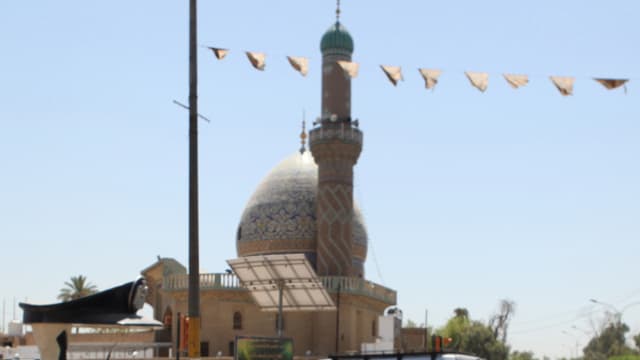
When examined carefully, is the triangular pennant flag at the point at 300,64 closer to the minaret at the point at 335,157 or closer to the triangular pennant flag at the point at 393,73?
the triangular pennant flag at the point at 393,73

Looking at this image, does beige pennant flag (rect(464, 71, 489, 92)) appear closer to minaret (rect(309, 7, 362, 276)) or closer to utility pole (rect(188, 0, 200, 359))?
utility pole (rect(188, 0, 200, 359))

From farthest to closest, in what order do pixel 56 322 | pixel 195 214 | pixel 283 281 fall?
pixel 283 281, pixel 56 322, pixel 195 214

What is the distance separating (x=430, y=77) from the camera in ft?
84.8

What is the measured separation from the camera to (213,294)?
54844 mm

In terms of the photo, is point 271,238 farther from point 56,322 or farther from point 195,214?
point 195,214

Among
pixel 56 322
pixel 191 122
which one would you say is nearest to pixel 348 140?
pixel 56 322

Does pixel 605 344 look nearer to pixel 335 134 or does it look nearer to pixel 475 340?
pixel 475 340

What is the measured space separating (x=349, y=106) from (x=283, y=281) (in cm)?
1763

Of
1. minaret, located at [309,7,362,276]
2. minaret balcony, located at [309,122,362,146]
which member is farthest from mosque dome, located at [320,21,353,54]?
minaret balcony, located at [309,122,362,146]

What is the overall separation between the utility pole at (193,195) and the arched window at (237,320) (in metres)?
37.9

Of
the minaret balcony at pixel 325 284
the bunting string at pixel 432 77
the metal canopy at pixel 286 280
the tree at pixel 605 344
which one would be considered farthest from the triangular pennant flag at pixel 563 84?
the tree at pixel 605 344

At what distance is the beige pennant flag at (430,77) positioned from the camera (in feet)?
84.4

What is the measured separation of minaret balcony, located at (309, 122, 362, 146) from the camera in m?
54.7

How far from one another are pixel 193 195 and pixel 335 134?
37748 mm
